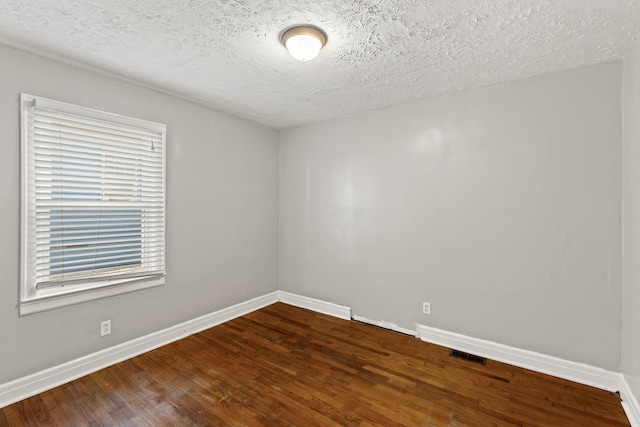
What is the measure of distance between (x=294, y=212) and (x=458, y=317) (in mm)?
2413

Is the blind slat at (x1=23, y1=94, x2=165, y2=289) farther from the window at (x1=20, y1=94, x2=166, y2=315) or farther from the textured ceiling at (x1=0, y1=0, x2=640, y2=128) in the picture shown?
the textured ceiling at (x1=0, y1=0, x2=640, y2=128)

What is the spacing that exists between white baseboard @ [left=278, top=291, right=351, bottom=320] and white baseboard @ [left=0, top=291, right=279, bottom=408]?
27.2 inches

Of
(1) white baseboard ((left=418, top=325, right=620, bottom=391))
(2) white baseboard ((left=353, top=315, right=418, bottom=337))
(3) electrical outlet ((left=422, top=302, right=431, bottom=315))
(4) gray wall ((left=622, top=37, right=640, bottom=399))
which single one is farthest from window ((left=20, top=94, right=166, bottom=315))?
(4) gray wall ((left=622, top=37, right=640, bottom=399))

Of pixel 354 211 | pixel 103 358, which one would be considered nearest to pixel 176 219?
pixel 103 358

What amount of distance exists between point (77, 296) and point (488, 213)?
3.66 meters

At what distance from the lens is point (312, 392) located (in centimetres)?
216

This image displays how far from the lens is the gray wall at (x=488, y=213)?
2.27m

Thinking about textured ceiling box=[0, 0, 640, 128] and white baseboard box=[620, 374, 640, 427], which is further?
white baseboard box=[620, 374, 640, 427]

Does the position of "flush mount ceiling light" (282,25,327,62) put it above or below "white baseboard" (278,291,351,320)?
above

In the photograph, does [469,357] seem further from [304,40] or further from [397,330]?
[304,40]

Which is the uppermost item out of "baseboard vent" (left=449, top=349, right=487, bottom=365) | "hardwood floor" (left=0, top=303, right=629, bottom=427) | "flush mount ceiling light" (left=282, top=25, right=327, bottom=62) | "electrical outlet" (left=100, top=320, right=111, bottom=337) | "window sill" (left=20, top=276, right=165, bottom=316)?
"flush mount ceiling light" (left=282, top=25, right=327, bottom=62)

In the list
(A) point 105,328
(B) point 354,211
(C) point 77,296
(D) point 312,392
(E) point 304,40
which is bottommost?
(D) point 312,392

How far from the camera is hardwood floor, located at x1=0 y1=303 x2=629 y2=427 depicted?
1.89m

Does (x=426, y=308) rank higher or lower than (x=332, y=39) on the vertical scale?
lower
